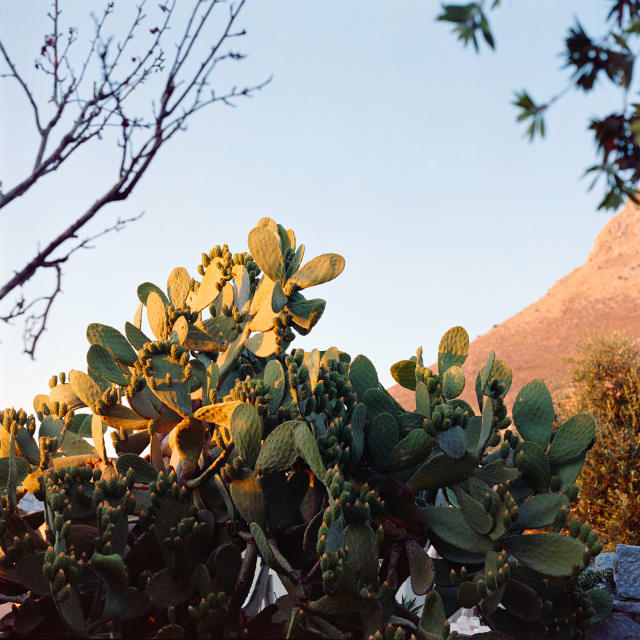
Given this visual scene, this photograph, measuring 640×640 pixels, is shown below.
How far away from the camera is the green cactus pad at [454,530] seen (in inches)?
105

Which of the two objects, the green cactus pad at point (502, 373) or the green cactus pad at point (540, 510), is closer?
the green cactus pad at point (540, 510)

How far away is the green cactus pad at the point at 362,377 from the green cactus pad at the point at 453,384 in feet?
1.20

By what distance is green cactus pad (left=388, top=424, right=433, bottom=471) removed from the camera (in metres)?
2.57

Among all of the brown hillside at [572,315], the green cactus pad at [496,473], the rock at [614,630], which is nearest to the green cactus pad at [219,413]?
the green cactus pad at [496,473]

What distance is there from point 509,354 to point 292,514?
46.2 meters

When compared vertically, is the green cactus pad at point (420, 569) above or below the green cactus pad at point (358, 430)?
below

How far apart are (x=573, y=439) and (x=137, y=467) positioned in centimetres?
177

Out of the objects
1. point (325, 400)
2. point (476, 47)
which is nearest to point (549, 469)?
point (325, 400)

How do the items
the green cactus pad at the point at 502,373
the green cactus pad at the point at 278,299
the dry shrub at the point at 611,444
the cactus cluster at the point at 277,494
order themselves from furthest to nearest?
the dry shrub at the point at 611,444, the green cactus pad at the point at 502,373, the green cactus pad at the point at 278,299, the cactus cluster at the point at 277,494

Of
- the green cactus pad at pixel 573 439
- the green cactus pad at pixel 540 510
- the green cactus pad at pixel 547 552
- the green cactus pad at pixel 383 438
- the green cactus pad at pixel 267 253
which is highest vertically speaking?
the green cactus pad at pixel 267 253

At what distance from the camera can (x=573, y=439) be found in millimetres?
3061

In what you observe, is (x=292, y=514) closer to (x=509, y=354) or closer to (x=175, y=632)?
(x=175, y=632)

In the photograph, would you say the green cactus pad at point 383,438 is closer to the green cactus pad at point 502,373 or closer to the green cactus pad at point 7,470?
the green cactus pad at point 502,373

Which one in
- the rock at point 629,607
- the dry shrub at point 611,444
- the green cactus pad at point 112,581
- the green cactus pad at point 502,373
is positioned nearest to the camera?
the green cactus pad at point 112,581
